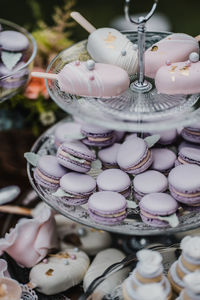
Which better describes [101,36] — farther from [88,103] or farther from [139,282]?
[139,282]

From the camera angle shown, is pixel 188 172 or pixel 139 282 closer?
pixel 139 282

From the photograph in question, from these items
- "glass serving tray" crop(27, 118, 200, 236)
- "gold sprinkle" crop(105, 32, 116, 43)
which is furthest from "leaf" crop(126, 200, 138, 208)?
"gold sprinkle" crop(105, 32, 116, 43)

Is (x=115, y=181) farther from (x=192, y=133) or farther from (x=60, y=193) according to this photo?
(x=192, y=133)

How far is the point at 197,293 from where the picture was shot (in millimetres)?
981

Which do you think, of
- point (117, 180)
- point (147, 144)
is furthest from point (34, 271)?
point (147, 144)

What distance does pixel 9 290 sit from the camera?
115cm

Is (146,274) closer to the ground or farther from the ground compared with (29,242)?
farther from the ground

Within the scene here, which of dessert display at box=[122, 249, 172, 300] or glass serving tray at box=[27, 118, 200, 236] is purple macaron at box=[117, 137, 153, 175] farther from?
dessert display at box=[122, 249, 172, 300]

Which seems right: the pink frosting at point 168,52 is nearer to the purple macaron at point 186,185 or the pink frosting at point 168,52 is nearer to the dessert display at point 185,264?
the purple macaron at point 186,185

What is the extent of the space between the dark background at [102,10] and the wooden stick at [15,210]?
4.40 ft

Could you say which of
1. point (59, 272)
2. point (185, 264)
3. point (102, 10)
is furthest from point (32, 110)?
point (102, 10)

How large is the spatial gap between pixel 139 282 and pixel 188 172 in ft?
Answer: 0.99

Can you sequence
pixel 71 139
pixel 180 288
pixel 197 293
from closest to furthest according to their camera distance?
pixel 197 293 → pixel 180 288 → pixel 71 139

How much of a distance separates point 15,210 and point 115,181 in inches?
18.0
